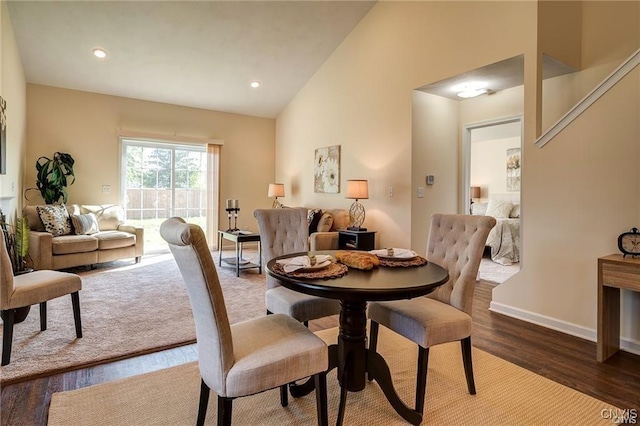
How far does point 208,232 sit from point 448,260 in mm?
5273

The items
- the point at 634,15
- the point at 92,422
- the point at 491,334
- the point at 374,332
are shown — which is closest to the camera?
the point at 92,422

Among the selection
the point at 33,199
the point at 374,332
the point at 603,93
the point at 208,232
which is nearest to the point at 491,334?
the point at 374,332

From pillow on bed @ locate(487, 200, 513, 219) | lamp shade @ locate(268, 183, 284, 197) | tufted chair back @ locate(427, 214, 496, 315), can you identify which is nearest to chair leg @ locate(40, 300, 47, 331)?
tufted chair back @ locate(427, 214, 496, 315)

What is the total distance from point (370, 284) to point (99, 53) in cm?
517

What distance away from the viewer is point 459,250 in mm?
2205

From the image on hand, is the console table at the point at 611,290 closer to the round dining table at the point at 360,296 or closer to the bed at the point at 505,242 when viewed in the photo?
the round dining table at the point at 360,296

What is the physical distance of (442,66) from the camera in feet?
12.4

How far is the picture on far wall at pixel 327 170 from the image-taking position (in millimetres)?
5453

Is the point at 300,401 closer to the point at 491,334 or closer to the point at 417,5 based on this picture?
the point at 491,334

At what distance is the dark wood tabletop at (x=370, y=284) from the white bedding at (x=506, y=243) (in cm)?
446

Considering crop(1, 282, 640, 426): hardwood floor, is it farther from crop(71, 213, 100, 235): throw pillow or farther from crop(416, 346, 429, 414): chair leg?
crop(71, 213, 100, 235): throw pillow

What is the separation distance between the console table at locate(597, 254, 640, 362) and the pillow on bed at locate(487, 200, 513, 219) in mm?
4156

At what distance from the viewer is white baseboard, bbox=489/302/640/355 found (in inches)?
100

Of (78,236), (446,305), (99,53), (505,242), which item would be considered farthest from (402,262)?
(99,53)
